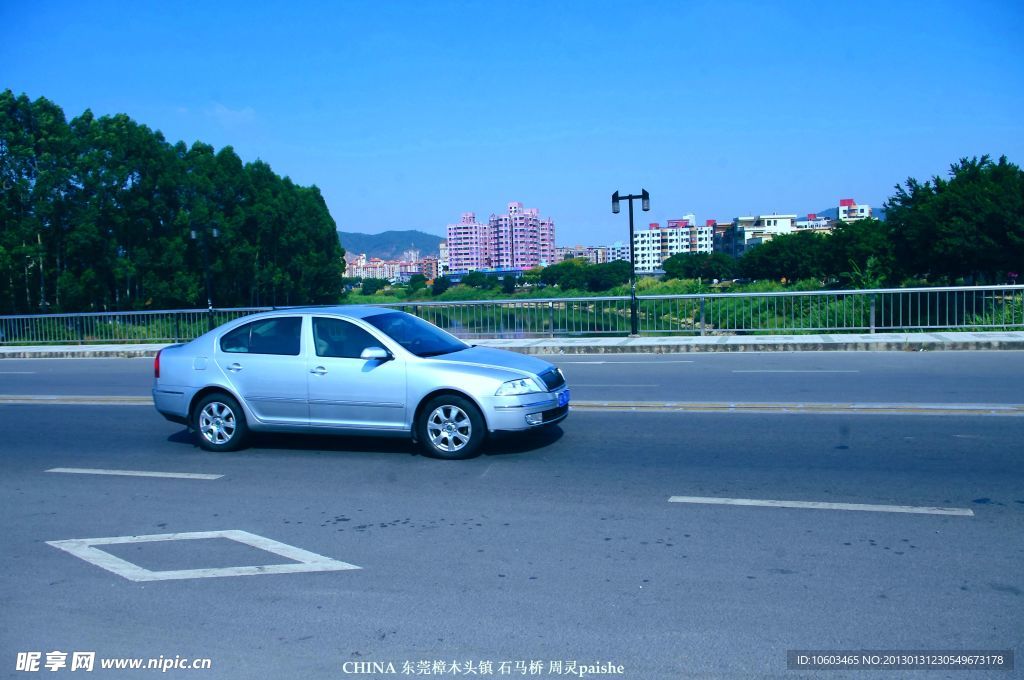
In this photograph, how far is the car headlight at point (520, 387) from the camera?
822 centimetres

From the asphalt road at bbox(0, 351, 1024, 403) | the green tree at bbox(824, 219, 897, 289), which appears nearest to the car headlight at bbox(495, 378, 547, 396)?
the asphalt road at bbox(0, 351, 1024, 403)

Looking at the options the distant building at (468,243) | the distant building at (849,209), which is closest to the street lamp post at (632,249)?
the distant building at (849,209)

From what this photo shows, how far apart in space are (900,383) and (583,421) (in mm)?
5429

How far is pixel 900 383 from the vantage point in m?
12.9

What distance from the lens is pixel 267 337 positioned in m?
9.13

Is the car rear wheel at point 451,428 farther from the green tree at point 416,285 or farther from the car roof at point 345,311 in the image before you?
the green tree at point 416,285

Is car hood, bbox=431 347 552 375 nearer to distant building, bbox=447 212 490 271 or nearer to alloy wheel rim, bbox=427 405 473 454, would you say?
alloy wheel rim, bbox=427 405 473 454

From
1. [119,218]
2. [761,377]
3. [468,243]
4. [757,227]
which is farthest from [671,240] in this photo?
[761,377]

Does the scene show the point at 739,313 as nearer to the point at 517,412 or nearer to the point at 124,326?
the point at 517,412

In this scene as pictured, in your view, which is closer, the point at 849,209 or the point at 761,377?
the point at 761,377

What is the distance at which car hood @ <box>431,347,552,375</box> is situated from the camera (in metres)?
8.49

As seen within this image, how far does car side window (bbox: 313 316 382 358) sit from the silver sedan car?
0.03 feet

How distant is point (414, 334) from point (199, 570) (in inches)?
160

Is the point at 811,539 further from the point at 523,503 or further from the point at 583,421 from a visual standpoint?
the point at 583,421
